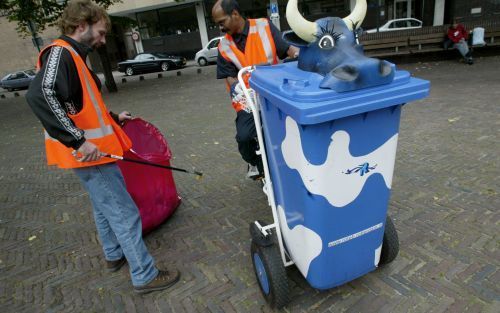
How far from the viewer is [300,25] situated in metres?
1.94

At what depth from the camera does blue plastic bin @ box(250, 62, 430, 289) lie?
5.29 feet

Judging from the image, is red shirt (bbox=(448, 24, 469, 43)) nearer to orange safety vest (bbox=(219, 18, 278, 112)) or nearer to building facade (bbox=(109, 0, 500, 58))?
orange safety vest (bbox=(219, 18, 278, 112))

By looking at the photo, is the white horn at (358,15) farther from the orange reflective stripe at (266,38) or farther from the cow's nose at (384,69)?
the orange reflective stripe at (266,38)

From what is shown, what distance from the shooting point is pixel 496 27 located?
423 inches

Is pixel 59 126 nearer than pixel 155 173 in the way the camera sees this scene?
Yes

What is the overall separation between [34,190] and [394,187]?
14.7ft

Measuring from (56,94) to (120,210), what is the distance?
83cm

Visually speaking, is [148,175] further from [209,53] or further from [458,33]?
[209,53]

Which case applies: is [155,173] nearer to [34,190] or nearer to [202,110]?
[34,190]

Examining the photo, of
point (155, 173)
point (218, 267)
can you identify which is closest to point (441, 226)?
point (218, 267)

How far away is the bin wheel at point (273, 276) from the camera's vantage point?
211cm

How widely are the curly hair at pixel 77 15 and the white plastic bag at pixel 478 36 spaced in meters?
11.5

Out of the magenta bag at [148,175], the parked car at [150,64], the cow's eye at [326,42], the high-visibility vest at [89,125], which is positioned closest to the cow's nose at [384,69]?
the cow's eye at [326,42]

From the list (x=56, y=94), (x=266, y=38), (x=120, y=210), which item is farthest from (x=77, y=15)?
(x=266, y=38)
